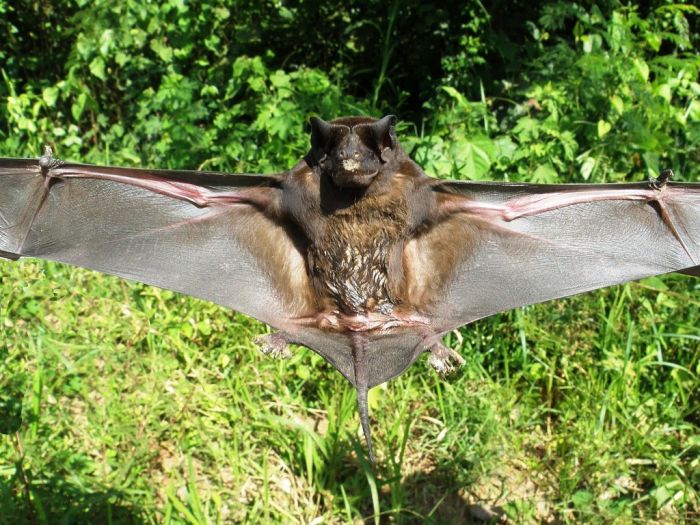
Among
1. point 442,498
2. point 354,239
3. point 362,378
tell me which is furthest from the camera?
point 442,498

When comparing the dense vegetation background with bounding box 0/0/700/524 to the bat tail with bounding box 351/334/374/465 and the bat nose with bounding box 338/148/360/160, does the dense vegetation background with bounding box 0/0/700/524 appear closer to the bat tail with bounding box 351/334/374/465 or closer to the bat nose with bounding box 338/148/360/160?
the bat tail with bounding box 351/334/374/465

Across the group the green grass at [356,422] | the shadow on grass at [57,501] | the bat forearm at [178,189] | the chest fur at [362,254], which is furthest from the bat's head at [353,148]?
the shadow on grass at [57,501]

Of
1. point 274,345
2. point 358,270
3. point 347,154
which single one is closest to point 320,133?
point 347,154

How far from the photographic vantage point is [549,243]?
314 cm

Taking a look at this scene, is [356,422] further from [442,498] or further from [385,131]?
[385,131]

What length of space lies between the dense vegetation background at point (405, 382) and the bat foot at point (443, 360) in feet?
3.79

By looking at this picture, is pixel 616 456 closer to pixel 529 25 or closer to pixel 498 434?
pixel 498 434

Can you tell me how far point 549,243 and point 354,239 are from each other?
3.10 feet

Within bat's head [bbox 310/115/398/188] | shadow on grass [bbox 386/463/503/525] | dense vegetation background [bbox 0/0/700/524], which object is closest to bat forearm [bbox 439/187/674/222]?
bat's head [bbox 310/115/398/188]

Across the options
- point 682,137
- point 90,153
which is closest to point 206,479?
point 90,153

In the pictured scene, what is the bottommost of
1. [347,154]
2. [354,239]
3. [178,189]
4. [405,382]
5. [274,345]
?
[405,382]

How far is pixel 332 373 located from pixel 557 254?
1786 millimetres

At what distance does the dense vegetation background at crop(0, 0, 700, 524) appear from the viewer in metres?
3.89

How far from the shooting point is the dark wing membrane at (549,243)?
3.00 metres
